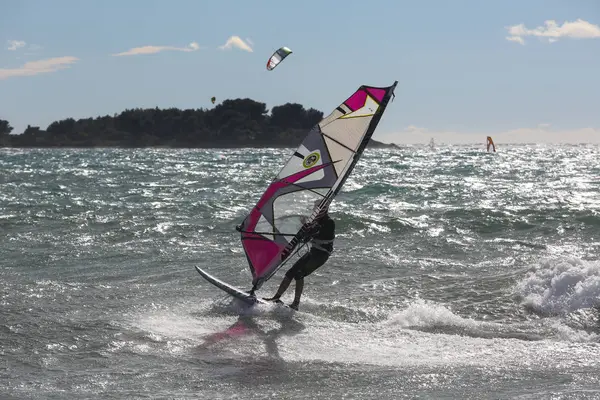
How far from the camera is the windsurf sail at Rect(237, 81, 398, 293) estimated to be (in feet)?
28.5

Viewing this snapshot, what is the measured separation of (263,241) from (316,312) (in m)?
1.09

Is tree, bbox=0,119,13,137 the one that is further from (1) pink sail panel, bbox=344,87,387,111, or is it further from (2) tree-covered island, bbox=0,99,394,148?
(1) pink sail panel, bbox=344,87,387,111

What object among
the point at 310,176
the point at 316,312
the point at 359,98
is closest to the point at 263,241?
the point at 310,176

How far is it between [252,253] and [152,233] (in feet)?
19.6

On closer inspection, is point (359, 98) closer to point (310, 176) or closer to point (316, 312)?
point (310, 176)

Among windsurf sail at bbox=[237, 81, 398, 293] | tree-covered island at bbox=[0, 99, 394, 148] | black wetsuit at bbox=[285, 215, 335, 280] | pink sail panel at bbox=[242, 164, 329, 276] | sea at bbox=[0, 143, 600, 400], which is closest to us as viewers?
sea at bbox=[0, 143, 600, 400]

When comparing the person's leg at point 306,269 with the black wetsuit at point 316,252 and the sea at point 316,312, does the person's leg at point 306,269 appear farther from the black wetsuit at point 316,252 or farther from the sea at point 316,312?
the sea at point 316,312

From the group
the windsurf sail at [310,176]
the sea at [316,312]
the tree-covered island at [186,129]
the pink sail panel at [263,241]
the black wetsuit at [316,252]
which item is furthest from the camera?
the tree-covered island at [186,129]

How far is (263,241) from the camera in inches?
349

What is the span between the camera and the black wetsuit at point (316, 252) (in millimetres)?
8492

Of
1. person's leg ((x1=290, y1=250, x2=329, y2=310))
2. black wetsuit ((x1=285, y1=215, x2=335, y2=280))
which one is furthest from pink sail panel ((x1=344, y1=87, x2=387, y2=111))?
person's leg ((x1=290, y1=250, x2=329, y2=310))

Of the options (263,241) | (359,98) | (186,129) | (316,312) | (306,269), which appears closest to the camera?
→ (316,312)

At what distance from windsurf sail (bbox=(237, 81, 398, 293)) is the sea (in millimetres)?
703

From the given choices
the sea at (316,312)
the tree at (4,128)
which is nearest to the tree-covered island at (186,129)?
the tree at (4,128)
